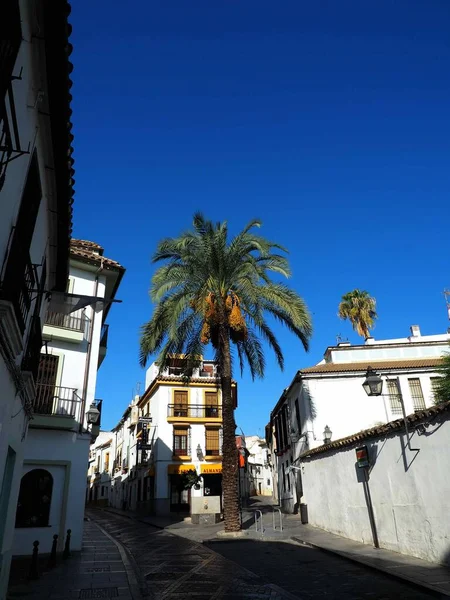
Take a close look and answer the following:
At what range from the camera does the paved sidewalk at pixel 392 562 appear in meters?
7.78

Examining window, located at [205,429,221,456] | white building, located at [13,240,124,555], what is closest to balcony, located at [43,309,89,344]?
white building, located at [13,240,124,555]

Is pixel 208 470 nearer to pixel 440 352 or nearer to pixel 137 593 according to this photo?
pixel 440 352

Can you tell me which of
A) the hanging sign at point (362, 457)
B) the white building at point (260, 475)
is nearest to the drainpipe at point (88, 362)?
the hanging sign at point (362, 457)

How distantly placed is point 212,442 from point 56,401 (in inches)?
915

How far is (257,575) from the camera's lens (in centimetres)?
944

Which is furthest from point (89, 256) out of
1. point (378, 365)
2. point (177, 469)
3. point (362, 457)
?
point (177, 469)

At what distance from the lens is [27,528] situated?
1307 cm

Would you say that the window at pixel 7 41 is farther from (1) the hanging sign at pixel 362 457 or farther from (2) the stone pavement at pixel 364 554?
(1) the hanging sign at pixel 362 457

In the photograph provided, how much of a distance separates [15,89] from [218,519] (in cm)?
2328

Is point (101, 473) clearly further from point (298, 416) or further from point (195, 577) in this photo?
point (195, 577)

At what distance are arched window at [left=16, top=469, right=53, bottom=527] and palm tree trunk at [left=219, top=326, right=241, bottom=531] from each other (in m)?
6.15

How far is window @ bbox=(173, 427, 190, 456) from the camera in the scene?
35.1 metres

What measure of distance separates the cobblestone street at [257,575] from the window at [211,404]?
2226 centimetres

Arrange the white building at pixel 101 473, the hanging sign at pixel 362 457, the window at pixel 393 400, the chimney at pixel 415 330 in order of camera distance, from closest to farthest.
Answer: the hanging sign at pixel 362 457, the window at pixel 393 400, the chimney at pixel 415 330, the white building at pixel 101 473
